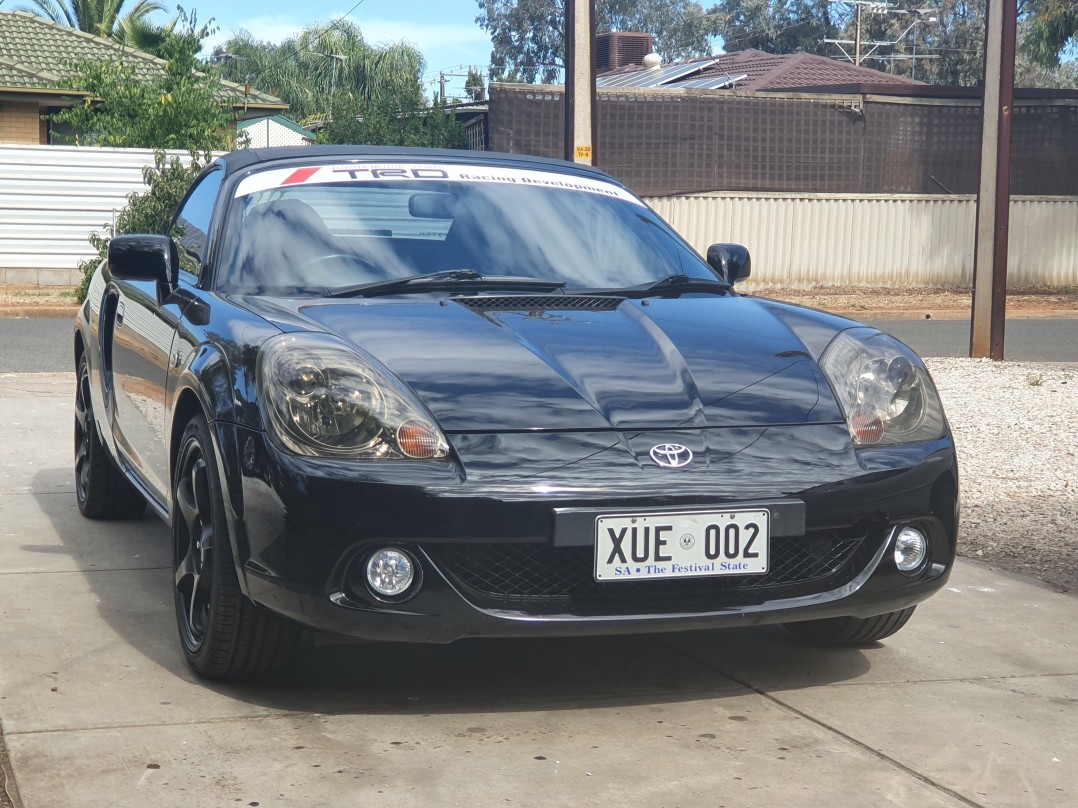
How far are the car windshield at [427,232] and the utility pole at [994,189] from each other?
26.2ft

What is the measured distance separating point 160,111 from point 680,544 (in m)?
18.4

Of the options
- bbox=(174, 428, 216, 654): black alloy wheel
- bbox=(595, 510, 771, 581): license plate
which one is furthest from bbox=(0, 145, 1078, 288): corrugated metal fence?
bbox=(595, 510, 771, 581): license plate

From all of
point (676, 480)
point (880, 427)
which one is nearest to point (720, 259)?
point (880, 427)

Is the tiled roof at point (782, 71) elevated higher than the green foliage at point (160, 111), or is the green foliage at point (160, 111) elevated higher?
the tiled roof at point (782, 71)

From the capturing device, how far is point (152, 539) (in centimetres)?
550

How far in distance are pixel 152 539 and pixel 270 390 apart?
2.32 m

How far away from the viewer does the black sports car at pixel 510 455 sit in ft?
10.7

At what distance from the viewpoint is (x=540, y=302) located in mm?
4133

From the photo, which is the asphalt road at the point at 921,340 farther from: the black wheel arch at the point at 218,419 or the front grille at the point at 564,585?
the front grille at the point at 564,585

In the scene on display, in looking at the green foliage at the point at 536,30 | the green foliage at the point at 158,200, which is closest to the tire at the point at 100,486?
the green foliage at the point at 158,200

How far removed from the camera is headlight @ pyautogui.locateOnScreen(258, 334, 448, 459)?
331 centimetres

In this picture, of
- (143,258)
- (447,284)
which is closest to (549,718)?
(447,284)

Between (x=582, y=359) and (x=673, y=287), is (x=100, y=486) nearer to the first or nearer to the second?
(x=673, y=287)

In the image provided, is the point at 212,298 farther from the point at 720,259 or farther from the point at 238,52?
the point at 238,52
